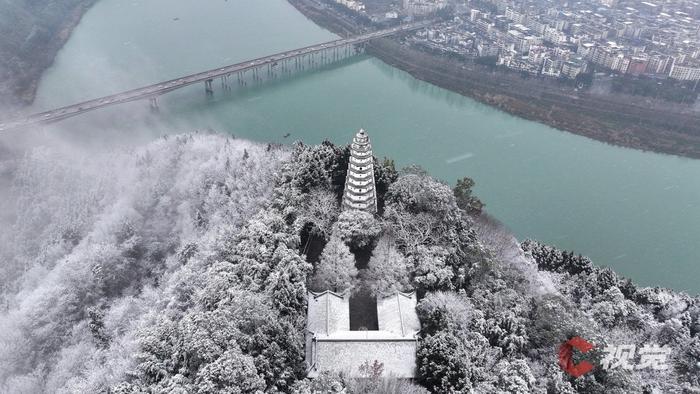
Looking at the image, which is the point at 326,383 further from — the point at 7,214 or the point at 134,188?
the point at 7,214

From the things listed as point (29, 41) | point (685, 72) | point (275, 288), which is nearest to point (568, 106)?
point (685, 72)

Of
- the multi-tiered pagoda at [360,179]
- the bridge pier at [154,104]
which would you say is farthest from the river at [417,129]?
the multi-tiered pagoda at [360,179]

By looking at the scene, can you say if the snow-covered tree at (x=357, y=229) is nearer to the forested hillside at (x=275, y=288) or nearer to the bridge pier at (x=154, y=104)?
the forested hillside at (x=275, y=288)

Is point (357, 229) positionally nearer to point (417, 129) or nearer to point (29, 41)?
point (417, 129)

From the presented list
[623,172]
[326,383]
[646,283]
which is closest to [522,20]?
[623,172]

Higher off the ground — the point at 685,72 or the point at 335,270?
the point at 685,72

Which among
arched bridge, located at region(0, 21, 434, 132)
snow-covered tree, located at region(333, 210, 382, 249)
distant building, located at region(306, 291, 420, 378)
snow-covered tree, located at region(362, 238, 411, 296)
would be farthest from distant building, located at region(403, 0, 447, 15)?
distant building, located at region(306, 291, 420, 378)
